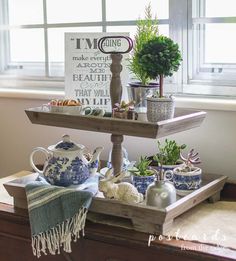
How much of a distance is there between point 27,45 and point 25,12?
0.13 meters

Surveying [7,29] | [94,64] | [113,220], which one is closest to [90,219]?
[113,220]

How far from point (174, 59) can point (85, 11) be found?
2.27 ft

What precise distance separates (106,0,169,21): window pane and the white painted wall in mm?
393

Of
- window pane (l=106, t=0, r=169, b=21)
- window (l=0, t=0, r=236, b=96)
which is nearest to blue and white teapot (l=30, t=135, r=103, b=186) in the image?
window (l=0, t=0, r=236, b=96)

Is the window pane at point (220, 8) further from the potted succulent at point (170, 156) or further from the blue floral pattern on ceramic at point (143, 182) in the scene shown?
the blue floral pattern on ceramic at point (143, 182)

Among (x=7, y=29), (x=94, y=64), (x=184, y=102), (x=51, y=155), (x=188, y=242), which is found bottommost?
(x=188, y=242)

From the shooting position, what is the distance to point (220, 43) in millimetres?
1687

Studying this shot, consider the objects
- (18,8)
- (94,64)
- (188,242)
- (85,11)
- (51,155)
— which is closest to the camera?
(188,242)

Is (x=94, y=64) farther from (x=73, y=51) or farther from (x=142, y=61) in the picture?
(x=142, y=61)

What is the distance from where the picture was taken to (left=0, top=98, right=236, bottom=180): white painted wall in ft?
5.20

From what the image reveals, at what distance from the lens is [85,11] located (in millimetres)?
1930

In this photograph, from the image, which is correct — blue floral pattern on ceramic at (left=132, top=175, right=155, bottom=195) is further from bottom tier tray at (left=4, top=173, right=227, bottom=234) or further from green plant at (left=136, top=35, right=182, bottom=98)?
green plant at (left=136, top=35, right=182, bottom=98)

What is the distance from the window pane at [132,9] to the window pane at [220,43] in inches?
6.3

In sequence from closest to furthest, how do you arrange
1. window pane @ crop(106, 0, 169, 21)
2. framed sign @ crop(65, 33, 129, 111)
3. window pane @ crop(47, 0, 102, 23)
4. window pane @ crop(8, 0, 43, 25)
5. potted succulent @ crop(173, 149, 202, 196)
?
potted succulent @ crop(173, 149, 202, 196) < framed sign @ crop(65, 33, 129, 111) < window pane @ crop(106, 0, 169, 21) < window pane @ crop(47, 0, 102, 23) < window pane @ crop(8, 0, 43, 25)
